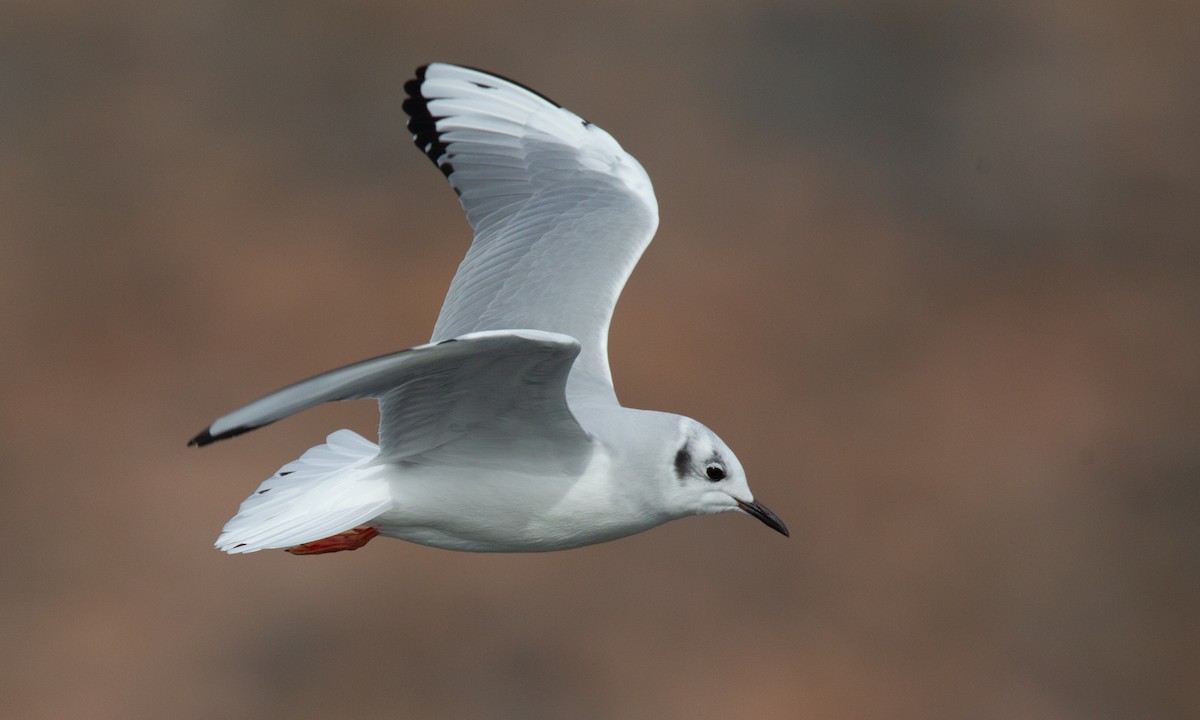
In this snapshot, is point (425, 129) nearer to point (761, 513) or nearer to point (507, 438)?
point (507, 438)

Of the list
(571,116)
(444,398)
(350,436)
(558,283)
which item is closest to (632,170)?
(571,116)

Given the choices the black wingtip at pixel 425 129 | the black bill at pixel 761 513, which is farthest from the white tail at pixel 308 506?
the black wingtip at pixel 425 129

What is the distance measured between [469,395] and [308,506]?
1.76 ft

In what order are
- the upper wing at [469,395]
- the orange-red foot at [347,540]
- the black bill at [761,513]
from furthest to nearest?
the orange-red foot at [347,540] < the black bill at [761,513] < the upper wing at [469,395]

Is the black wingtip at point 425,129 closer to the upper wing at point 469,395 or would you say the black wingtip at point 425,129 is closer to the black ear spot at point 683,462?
the upper wing at point 469,395

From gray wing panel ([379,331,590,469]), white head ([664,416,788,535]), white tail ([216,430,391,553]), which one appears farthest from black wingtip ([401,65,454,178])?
white head ([664,416,788,535])

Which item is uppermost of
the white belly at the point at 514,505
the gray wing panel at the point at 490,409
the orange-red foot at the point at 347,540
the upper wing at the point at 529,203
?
the upper wing at the point at 529,203

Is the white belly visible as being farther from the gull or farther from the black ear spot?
the black ear spot

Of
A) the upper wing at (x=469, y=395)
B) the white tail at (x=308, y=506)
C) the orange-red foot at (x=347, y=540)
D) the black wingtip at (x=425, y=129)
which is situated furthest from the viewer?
the black wingtip at (x=425, y=129)

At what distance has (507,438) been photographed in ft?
11.4

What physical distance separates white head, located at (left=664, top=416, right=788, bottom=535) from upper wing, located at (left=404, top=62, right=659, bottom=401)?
2.03 ft

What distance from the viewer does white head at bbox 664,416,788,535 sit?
11.7 ft

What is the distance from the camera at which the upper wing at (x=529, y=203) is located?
4.24 meters

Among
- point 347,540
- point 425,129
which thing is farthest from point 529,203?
point 347,540
